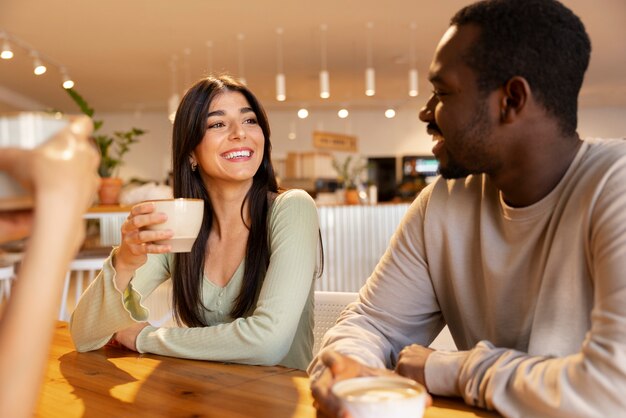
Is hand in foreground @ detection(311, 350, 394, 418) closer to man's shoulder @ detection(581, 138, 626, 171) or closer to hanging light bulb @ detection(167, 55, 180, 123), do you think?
man's shoulder @ detection(581, 138, 626, 171)

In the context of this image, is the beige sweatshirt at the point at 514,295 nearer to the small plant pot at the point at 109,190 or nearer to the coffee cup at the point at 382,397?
the coffee cup at the point at 382,397

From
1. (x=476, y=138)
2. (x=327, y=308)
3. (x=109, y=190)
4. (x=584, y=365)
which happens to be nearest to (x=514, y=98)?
(x=476, y=138)

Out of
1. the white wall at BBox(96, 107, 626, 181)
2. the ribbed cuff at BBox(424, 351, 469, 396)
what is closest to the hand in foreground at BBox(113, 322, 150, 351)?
the ribbed cuff at BBox(424, 351, 469, 396)

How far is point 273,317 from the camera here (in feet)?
4.57

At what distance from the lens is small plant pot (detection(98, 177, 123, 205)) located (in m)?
4.17

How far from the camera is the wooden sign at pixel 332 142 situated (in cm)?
632

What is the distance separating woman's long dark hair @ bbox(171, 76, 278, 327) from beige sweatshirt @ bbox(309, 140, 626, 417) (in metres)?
0.44

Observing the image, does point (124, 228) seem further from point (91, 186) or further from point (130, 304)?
point (91, 186)

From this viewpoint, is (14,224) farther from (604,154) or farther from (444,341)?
(444,341)

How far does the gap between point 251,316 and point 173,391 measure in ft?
1.45

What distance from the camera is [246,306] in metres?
1.63

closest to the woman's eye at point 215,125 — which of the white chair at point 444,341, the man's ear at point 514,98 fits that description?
the white chair at point 444,341

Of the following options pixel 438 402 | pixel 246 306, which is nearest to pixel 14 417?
pixel 438 402

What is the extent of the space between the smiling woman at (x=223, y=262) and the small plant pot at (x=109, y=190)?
2459mm
